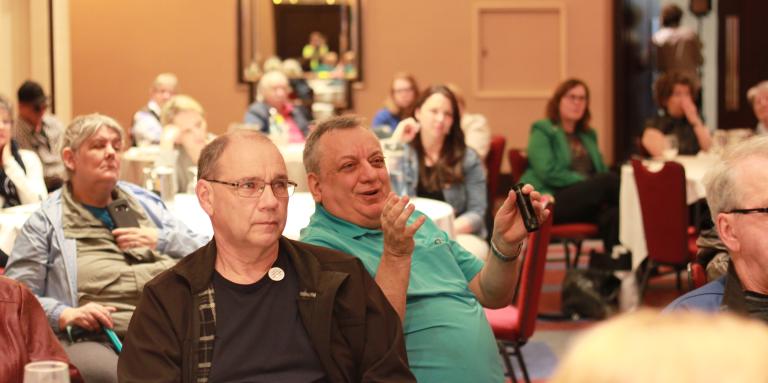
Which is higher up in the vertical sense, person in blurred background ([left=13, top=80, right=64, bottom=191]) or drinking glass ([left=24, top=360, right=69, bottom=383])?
person in blurred background ([left=13, top=80, right=64, bottom=191])

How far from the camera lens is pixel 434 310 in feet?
Answer: 10.1

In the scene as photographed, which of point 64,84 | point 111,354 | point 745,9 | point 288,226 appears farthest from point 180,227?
point 745,9

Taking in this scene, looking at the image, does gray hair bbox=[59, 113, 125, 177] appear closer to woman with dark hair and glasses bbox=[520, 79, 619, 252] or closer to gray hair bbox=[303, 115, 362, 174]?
gray hair bbox=[303, 115, 362, 174]

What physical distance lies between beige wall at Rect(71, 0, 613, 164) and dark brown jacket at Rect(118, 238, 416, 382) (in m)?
10.1

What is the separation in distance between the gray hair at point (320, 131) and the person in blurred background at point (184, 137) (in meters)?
2.79

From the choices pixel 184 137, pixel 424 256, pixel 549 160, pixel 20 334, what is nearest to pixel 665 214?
pixel 549 160

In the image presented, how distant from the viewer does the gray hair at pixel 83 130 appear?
3.84 metres

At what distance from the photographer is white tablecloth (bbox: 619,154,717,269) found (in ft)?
21.6

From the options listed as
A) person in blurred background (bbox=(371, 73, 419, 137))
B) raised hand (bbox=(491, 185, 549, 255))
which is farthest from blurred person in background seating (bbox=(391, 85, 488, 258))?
person in blurred background (bbox=(371, 73, 419, 137))

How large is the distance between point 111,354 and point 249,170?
105 cm

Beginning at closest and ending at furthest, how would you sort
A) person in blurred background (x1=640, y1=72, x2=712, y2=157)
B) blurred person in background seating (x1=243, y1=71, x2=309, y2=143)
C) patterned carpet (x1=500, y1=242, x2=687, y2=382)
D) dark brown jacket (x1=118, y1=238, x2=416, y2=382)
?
1. dark brown jacket (x1=118, y1=238, x2=416, y2=382)
2. patterned carpet (x1=500, y1=242, x2=687, y2=382)
3. person in blurred background (x1=640, y1=72, x2=712, y2=157)
4. blurred person in background seating (x1=243, y1=71, x2=309, y2=143)

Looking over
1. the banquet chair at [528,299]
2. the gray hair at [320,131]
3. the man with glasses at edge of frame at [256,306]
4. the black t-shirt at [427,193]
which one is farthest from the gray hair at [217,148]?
the black t-shirt at [427,193]

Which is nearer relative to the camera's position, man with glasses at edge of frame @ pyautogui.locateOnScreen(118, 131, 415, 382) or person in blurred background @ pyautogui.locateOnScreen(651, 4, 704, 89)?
man with glasses at edge of frame @ pyautogui.locateOnScreen(118, 131, 415, 382)

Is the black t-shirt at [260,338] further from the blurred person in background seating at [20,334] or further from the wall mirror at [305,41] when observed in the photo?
the wall mirror at [305,41]
